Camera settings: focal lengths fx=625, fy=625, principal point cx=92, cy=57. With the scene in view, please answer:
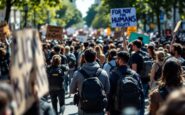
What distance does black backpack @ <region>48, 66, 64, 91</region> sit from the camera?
13422mm

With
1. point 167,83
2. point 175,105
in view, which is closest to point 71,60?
point 167,83

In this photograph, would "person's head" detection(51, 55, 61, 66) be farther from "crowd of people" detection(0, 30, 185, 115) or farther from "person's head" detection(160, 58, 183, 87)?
"person's head" detection(160, 58, 183, 87)

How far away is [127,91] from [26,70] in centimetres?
431

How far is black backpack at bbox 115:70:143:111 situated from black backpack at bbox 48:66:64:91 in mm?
4705

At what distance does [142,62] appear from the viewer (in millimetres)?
13328

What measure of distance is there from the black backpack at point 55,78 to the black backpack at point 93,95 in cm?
452

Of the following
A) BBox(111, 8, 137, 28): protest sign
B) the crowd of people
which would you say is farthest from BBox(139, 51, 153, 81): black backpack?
BBox(111, 8, 137, 28): protest sign

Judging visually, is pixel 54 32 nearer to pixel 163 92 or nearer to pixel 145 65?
pixel 145 65

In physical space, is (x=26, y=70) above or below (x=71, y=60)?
above

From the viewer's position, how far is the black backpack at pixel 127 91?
867cm

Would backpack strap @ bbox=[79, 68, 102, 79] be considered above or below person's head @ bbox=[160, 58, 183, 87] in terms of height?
below

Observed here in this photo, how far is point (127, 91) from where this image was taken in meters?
8.66

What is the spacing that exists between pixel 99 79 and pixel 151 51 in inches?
227

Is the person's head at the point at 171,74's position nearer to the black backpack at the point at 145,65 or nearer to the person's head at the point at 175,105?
the person's head at the point at 175,105
